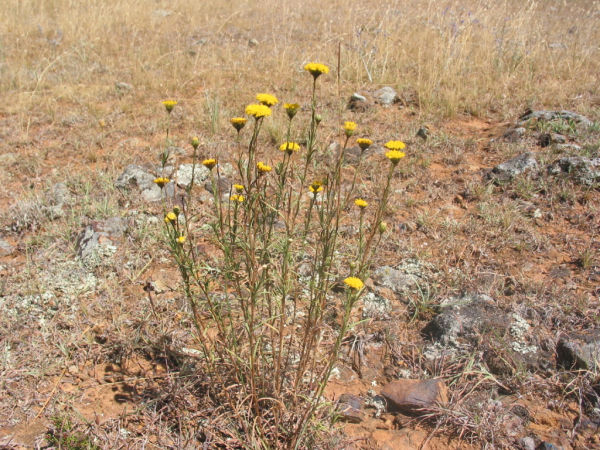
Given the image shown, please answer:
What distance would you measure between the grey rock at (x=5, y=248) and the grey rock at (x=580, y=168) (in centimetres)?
414

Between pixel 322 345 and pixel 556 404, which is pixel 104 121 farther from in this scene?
pixel 556 404

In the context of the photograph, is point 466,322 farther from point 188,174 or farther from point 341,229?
point 188,174

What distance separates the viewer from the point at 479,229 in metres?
3.17

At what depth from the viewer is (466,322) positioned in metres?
2.43

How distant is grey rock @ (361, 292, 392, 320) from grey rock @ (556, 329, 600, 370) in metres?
0.89

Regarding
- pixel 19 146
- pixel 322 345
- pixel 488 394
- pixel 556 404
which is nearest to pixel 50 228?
pixel 19 146

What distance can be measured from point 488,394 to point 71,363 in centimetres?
209

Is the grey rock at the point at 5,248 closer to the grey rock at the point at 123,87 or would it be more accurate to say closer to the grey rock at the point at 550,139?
the grey rock at the point at 123,87

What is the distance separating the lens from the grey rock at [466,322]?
2.38 metres

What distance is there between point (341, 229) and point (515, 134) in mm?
2200

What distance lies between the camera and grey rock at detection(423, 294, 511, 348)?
2.38m

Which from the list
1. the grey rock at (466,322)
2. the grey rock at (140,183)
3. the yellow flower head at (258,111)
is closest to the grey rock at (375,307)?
the grey rock at (466,322)

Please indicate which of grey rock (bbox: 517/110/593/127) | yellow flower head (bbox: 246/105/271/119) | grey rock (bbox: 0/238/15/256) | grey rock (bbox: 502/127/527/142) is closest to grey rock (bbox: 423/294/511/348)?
yellow flower head (bbox: 246/105/271/119)

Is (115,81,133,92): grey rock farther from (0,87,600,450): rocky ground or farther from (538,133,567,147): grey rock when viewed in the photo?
(538,133,567,147): grey rock
